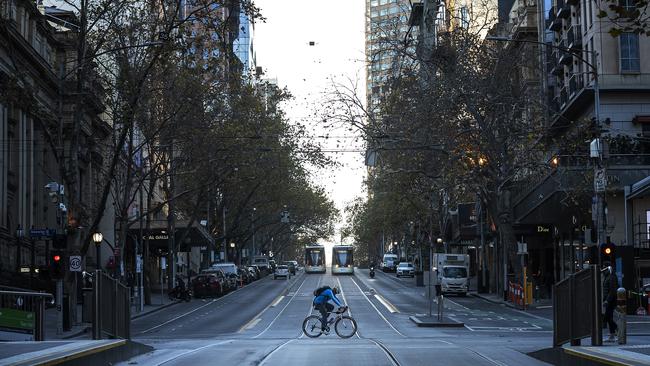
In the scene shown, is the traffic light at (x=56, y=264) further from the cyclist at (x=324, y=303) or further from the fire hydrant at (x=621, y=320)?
the fire hydrant at (x=621, y=320)

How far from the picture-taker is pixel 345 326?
1187 inches

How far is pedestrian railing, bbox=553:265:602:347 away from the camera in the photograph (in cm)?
1469

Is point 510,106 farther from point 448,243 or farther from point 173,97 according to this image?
point 448,243

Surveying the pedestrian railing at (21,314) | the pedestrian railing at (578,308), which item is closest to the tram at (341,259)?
the pedestrian railing at (578,308)

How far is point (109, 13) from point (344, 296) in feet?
110

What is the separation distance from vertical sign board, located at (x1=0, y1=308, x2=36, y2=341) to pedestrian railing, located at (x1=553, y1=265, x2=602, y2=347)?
9393mm

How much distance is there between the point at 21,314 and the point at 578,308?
9.72 metres

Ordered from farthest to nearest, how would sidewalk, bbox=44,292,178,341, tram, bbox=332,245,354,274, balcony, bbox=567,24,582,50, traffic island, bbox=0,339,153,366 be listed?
tram, bbox=332,245,354,274 → balcony, bbox=567,24,582,50 → sidewalk, bbox=44,292,178,341 → traffic island, bbox=0,339,153,366

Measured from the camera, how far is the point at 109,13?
1266 inches

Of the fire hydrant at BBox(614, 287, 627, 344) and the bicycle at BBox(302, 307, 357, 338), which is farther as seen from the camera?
the bicycle at BBox(302, 307, 357, 338)

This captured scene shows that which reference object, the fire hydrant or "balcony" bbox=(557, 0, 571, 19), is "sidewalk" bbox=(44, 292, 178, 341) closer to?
the fire hydrant

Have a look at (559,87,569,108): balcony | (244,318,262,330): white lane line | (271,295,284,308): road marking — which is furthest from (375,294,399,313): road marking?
(559,87,569,108): balcony

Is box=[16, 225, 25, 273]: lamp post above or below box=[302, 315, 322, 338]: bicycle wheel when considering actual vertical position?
above

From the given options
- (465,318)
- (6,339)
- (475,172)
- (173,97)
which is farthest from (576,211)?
(6,339)
